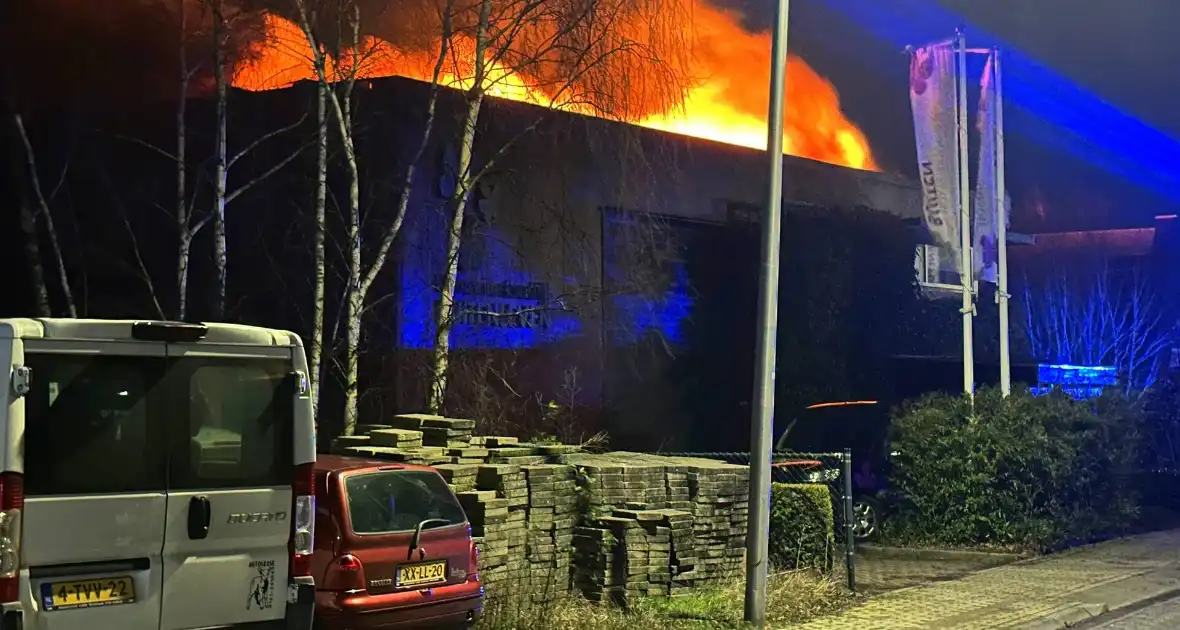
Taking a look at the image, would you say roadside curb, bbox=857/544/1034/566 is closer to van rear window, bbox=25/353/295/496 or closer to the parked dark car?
the parked dark car

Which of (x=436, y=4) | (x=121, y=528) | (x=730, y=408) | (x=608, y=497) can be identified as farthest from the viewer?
(x=730, y=408)

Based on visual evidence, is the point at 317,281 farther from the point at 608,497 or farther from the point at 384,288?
the point at 608,497

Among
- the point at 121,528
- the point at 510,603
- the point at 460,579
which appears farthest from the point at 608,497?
the point at 121,528

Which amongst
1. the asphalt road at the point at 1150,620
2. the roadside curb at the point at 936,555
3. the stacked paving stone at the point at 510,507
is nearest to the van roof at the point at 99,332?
the stacked paving stone at the point at 510,507

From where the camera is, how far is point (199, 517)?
229 inches

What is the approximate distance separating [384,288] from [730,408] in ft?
29.3

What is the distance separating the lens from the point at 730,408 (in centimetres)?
2120

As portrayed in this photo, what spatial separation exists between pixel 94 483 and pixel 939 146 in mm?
15251

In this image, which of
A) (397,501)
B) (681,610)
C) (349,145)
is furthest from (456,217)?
(397,501)

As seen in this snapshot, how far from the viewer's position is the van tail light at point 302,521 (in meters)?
6.25

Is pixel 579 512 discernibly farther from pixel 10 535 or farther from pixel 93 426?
pixel 10 535

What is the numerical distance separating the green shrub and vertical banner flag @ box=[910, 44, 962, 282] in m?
7.48

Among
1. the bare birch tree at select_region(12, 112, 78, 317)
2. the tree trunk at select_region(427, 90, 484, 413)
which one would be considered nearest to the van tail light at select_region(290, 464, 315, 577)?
the tree trunk at select_region(427, 90, 484, 413)

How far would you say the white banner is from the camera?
18.3 m
